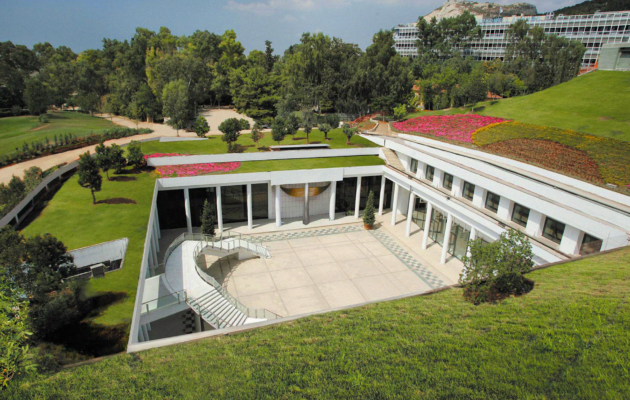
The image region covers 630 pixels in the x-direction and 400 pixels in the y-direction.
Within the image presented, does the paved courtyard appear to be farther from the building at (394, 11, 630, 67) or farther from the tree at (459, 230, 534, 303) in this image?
the building at (394, 11, 630, 67)

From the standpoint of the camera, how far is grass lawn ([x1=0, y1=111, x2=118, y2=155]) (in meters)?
40.2

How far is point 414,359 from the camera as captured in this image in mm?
9227

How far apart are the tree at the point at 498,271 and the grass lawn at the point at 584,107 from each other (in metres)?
18.5

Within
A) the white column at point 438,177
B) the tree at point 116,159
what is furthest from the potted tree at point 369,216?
the tree at point 116,159

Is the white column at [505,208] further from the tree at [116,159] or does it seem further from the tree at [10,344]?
the tree at [116,159]

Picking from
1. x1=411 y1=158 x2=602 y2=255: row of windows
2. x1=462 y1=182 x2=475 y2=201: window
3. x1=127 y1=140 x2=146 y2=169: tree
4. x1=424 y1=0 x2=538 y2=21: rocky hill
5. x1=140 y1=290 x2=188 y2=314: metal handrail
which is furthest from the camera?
x1=424 y1=0 x2=538 y2=21: rocky hill

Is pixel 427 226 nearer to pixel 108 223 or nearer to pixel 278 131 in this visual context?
pixel 278 131

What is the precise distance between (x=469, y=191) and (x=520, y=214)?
4.45 metres

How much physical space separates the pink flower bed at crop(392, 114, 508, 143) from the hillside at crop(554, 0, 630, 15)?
117297 millimetres

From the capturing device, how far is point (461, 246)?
24672mm

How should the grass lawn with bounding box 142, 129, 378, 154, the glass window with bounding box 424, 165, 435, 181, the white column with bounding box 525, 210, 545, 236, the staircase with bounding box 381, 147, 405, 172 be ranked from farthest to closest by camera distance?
the grass lawn with bounding box 142, 129, 378, 154 → the staircase with bounding box 381, 147, 405, 172 → the glass window with bounding box 424, 165, 435, 181 → the white column with bounding box 525, 210, 545, 236

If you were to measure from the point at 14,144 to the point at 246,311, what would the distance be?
3889cm

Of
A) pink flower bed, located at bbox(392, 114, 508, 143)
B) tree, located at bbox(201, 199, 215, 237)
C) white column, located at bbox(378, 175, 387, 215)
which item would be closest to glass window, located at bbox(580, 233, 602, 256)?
pink flower bed, located at bbox(392, 114, 508, 143)

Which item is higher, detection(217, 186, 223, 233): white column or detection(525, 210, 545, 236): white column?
detection(525, 210, 545, 236): white column
